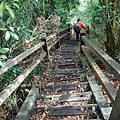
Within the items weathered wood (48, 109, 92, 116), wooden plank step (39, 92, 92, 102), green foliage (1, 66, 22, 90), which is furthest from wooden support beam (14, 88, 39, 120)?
green foliage (1, 66, 22, 90)

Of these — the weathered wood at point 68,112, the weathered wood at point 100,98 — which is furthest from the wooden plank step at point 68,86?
the weathered wood at point 68,112

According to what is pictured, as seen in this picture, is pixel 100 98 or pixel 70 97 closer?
pixel 100 98

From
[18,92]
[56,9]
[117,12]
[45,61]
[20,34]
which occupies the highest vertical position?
[56,9]

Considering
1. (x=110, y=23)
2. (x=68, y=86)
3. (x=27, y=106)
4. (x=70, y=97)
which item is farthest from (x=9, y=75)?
(x=110, y=23)

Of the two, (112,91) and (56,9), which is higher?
(56,9)

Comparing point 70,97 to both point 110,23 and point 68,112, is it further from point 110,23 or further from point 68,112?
point 110,23

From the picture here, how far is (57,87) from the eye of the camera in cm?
365

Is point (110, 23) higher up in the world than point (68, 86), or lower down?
higher up

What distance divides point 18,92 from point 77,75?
1.68 meters

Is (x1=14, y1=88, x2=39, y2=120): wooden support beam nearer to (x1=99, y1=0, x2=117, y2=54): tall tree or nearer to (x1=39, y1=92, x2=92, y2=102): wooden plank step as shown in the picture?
(x1=39, y1=92, x2=92, y2=102): wooden plank step

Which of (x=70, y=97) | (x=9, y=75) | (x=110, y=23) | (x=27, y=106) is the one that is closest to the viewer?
(x=27, y=106)

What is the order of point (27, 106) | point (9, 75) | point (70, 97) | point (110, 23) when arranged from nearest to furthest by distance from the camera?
point (27, 106) < point (70, 97) < point (9, 75) < point (110, 23)

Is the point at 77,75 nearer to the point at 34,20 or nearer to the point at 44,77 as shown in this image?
the point at 44,77

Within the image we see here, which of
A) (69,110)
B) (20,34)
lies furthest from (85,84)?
(20,34)
